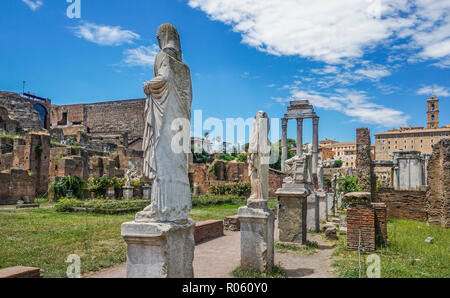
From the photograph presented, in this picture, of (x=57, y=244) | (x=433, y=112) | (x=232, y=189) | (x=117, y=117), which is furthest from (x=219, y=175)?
(x=433, y=112)

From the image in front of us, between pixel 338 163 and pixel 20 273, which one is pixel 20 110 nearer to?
pixel 20 273

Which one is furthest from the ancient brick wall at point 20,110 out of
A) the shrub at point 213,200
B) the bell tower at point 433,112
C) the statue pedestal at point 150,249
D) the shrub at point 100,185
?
the bell tower at point 433,112

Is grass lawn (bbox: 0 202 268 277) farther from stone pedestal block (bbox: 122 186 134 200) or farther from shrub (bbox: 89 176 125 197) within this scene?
stone pedestal block (bbox: 122 186 134 200)

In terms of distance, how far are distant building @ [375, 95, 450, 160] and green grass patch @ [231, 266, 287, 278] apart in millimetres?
86971

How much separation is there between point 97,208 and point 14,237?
661 centimetres

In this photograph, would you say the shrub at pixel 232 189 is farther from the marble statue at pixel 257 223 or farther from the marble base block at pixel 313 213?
the marble statue at pixel 257 223

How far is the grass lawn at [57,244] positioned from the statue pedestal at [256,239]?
2.66 meters

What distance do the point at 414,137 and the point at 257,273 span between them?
94679 mm

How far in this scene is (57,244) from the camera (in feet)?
27.0

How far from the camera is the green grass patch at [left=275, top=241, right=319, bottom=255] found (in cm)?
821

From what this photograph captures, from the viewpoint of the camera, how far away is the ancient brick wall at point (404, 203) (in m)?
15.1

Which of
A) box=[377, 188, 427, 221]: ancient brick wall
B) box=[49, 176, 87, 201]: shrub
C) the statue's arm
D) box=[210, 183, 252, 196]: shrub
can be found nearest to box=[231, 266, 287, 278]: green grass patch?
the statue's arm

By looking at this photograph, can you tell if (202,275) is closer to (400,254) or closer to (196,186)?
(400,254)
